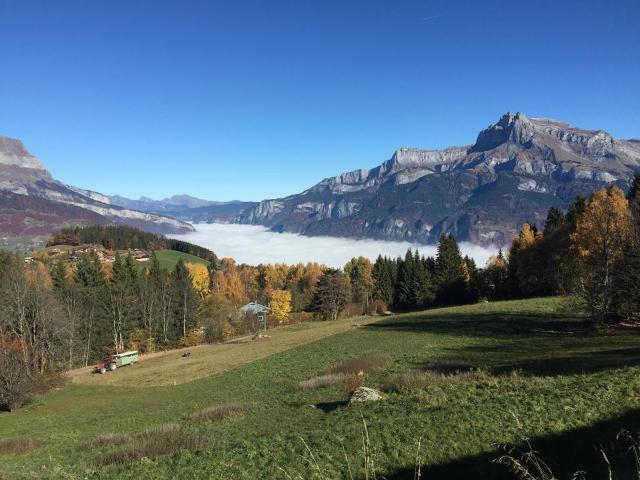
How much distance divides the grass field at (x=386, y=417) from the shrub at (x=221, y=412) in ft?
0.38

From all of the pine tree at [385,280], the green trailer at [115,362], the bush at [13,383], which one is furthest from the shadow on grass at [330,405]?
the pine tree at [385,280]

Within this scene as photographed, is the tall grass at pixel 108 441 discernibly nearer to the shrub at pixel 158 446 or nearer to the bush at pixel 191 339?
the shrub at pixel 158 446

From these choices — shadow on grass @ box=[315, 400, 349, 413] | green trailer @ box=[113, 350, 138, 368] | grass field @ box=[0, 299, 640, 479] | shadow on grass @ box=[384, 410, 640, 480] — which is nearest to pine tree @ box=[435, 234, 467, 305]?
grass field @ box=[0, 299, 640, 479]

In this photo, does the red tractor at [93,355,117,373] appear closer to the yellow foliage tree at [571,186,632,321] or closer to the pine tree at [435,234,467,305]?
the yellow foliage tree at [571,186,632,321]

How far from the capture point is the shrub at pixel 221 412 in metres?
25.3

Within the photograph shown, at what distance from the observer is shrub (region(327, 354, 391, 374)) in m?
34.2

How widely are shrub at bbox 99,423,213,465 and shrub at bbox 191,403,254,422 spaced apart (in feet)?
13.8

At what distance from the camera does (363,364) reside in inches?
1403

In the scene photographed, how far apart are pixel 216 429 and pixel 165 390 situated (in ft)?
80.8

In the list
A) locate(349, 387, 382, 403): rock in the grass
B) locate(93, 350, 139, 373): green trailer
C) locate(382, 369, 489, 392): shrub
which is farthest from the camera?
locate(93, 350, 139, 373): green trailer

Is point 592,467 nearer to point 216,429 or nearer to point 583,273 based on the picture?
point 216,429

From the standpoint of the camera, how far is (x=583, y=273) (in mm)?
47469

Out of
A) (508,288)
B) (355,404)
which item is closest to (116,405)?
(355,404)

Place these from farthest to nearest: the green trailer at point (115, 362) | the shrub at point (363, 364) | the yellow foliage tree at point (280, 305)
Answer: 1. the yellow foliage tree at point (280, 305)
2. the green trailer at point (115, 362)
3. the shrub at point (363, 364)
